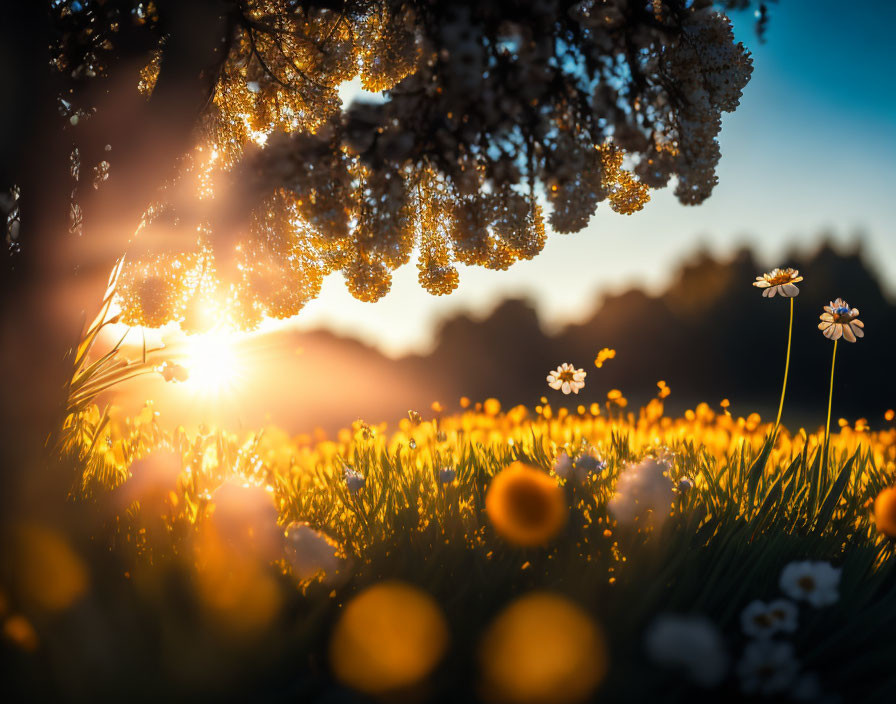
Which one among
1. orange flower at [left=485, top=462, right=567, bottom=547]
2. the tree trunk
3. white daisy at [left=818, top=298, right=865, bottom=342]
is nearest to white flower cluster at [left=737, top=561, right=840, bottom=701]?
orange flower at [left=485, top=462, right=567, bottom=547]

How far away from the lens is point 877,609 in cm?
278

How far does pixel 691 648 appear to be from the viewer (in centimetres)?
189

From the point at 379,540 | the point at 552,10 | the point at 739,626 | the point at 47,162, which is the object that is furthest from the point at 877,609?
the point at 47,162

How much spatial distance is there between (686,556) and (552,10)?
2846mm

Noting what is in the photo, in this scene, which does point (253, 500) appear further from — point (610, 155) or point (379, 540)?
point (610, 155)

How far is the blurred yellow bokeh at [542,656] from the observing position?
2158mm

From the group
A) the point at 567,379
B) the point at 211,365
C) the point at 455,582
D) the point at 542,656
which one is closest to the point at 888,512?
the point at 542,656

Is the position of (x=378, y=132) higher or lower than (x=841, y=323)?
higher

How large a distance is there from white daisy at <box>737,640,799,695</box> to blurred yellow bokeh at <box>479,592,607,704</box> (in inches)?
20.2

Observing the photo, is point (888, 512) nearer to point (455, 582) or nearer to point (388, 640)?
point (455, 582)

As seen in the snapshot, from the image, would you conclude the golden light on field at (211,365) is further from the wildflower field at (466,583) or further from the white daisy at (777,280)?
the white daisy at (777,280)

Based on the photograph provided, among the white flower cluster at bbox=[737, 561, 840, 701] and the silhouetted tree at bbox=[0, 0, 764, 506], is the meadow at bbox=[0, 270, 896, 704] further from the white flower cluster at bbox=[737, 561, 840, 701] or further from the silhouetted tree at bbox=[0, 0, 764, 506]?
the silhouetted tree at bbox=[0, 0, 764, 506]

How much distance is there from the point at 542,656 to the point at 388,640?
607 millimetres

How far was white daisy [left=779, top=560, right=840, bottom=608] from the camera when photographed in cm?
240
